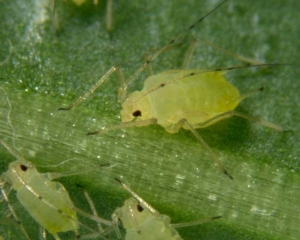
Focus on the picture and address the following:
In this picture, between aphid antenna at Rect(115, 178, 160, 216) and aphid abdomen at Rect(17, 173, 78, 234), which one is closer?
aphid abdomen at Rect(17, 173, 78, 234)

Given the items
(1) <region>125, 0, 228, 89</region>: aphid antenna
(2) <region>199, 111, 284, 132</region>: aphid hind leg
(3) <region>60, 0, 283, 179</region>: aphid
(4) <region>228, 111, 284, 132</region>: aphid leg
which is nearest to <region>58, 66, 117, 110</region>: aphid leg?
(3) <region>60, 0, 283, 179</region>: aphid

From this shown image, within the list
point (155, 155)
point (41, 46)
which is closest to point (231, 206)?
point (155, 155)

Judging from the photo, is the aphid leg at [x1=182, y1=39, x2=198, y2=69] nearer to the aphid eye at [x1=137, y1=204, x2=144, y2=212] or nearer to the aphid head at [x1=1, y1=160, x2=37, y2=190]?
the aphid eye at [x1=137, y1=204, x2=144, y2=212]

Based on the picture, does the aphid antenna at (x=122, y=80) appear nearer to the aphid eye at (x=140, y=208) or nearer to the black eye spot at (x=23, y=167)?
the black eye spot at (x=23, y=167)

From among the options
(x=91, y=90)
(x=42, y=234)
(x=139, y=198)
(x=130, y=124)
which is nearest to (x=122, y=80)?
(x=91, y=90)

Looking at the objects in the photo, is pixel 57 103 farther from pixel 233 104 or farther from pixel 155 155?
pixel 233 104

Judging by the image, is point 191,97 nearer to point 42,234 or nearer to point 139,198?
point 139,198
